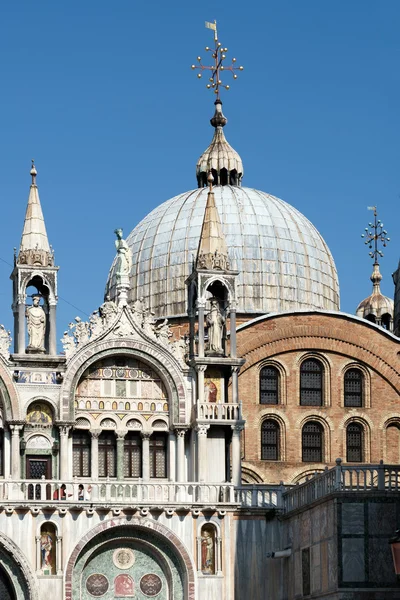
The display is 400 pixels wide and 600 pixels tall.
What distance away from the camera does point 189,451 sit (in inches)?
1970

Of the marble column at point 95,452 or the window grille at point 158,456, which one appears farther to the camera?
the window grille at point 158,456

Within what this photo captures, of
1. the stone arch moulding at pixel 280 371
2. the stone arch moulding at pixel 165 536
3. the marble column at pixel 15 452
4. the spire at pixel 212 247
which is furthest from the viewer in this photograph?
the stone arch moulding at pixel 280 371

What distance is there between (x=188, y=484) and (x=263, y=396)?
29.9 ft

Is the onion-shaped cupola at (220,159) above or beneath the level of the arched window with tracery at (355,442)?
above

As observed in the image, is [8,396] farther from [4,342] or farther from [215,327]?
[215,327]

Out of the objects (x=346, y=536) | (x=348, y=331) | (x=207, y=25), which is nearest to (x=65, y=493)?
(x=346, y=536)

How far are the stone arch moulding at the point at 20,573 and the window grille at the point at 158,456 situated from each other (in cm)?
549

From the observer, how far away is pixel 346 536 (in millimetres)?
42406

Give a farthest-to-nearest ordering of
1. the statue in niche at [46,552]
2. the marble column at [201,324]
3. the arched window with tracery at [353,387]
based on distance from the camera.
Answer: the arched window with tracery at [353,387]
the marble column at [201,324]
the statue in niche at [46,552]

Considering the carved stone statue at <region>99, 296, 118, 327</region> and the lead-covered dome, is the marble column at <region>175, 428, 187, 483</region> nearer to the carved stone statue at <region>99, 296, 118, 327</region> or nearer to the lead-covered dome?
the carved stone statue at <region>99, 296, 118, 327</region>

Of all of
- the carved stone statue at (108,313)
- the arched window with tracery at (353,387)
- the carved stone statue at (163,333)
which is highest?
the carved stone statue at (108,313)

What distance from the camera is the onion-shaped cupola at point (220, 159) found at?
66188mm

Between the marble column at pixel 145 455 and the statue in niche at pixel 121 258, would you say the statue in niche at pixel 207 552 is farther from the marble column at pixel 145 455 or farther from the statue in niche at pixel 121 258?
the statue in niche at pixel 121 258

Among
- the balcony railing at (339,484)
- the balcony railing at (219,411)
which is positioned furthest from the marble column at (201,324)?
the balcony railing at (339,484)
